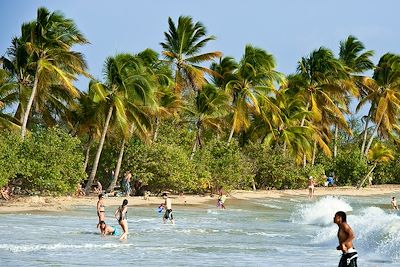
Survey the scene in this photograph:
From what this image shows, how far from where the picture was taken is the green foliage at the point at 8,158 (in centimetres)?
2508

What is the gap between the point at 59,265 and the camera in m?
12.7

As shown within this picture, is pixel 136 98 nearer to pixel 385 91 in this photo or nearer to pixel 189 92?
pixel 189 92

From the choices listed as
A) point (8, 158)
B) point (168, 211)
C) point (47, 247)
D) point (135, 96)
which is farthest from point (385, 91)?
point (47, 247)

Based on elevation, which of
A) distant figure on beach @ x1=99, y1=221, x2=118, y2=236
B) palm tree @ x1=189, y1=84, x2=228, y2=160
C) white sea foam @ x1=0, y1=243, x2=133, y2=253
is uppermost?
palm tree @ x1=189, y1=84, x2=228, y2=160

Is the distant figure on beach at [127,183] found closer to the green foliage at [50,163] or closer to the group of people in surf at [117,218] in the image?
the green foliage at [50,163]

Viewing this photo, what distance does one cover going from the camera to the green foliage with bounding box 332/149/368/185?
54406 millimetres

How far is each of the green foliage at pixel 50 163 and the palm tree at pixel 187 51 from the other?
527 inches

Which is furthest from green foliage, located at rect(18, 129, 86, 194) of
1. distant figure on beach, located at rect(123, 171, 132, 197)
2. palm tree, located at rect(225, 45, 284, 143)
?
palm tree, located at rect(225, 45, 284, 143)

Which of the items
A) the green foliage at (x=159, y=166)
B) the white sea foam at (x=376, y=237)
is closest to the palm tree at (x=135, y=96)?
the green foliage at (x=159, y=166)

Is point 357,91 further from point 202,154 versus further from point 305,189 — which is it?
point 202,154

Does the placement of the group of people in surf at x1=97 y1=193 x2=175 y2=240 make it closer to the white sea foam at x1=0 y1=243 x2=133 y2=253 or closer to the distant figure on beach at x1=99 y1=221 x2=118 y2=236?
the distant figure on beach at x1=99 y1=221 x2=118 y2=236

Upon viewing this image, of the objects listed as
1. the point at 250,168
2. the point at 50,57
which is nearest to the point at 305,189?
the point at 250,168

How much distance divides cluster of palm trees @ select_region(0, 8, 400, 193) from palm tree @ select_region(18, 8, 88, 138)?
0.16 feet

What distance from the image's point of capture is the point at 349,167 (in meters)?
55.2
